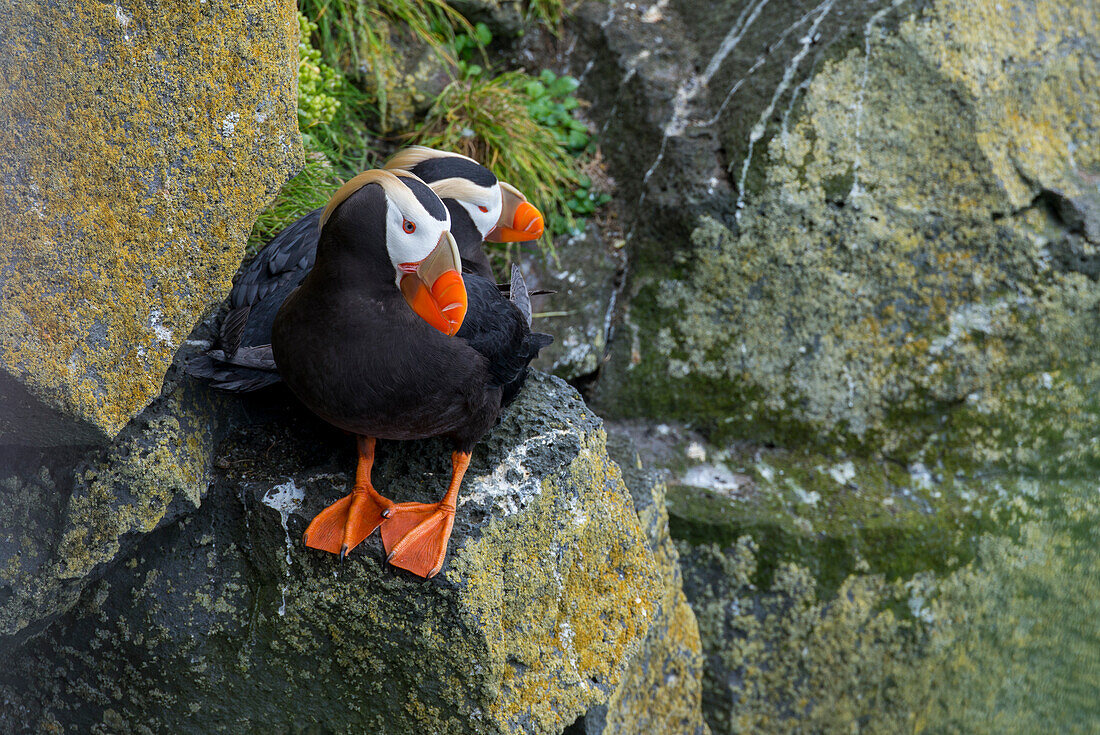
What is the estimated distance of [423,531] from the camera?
8.00ft

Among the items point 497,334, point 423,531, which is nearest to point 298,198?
point 497,334

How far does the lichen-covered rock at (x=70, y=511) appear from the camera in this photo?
225cm

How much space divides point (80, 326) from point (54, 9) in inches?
27.0

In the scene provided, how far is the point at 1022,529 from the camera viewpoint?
166 inches

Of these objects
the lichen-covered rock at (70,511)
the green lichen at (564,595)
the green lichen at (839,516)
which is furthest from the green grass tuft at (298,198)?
the green lichen at (839,516)

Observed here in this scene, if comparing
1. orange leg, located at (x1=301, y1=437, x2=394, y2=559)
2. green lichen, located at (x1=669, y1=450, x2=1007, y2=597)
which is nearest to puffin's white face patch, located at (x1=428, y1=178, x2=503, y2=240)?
orange leg, located at (x1=301, y1=437, x2=394, y2=559)

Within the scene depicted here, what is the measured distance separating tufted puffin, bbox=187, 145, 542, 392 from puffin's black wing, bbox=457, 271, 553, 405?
0.38 meters

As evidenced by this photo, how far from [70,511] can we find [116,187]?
33.2 inches

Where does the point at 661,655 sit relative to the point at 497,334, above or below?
below

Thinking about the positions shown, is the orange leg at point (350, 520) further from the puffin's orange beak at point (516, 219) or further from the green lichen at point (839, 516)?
the green lichen at point (839, 516)

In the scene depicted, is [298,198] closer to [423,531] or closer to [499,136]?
[499,136]

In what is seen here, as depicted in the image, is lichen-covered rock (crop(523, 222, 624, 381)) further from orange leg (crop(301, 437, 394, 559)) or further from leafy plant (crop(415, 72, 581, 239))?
orange leg (crop(301, 437, 394, 559))

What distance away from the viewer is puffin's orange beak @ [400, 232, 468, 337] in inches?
81.3

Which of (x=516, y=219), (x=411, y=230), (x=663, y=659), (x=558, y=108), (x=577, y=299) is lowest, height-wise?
(x=663, y=659)
